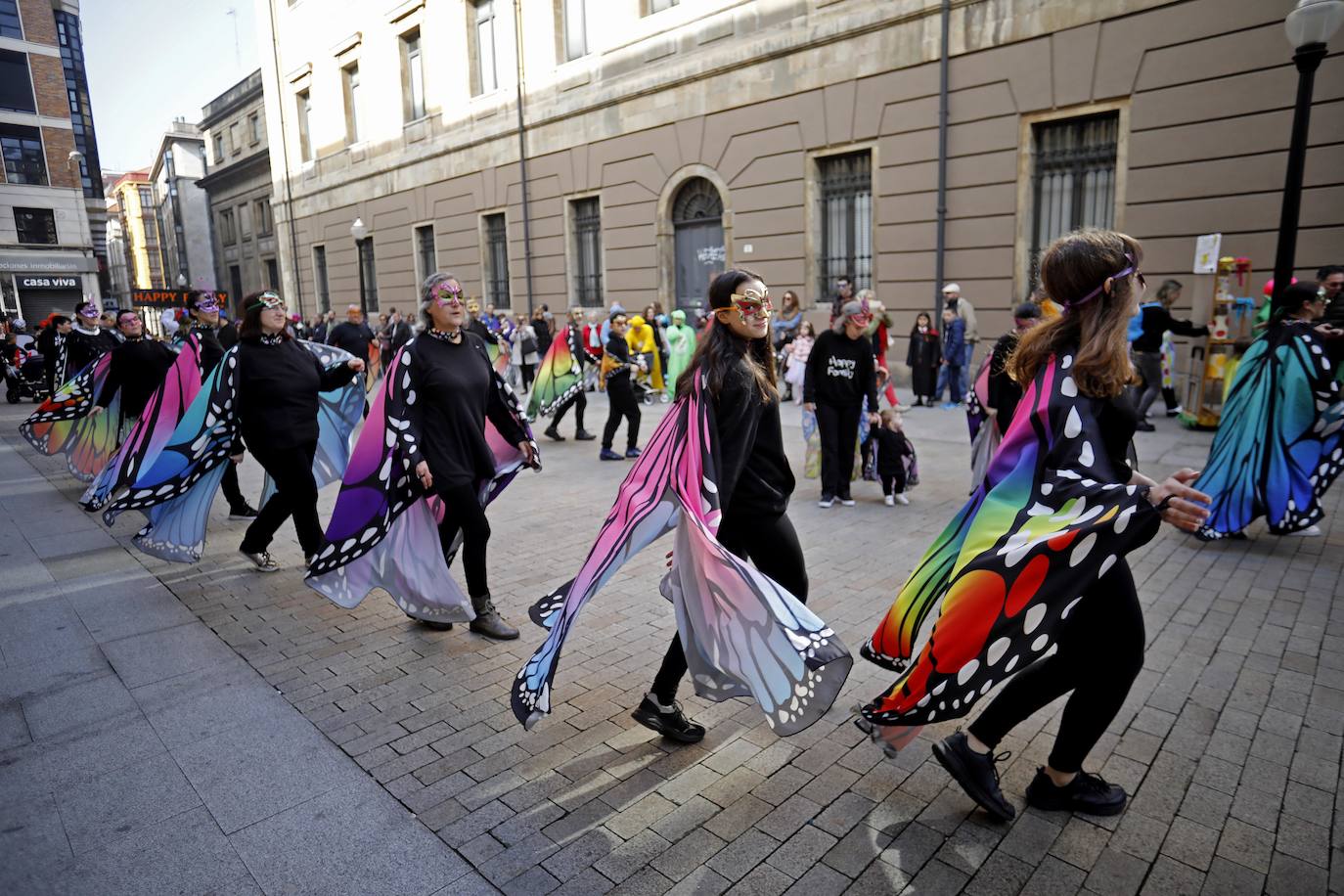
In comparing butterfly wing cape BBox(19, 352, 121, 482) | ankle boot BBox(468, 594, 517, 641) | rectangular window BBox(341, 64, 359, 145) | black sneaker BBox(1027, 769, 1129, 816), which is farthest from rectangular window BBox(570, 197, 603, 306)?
black sneaker BBox(1027, 769, 1129, 816)

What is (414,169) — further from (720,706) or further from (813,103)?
(720,706)

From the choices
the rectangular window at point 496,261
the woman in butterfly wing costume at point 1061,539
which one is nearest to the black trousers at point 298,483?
the woman in butterfly wing costume at point 1061,539

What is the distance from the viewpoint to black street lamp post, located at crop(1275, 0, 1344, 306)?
6867 mm

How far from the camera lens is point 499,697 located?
390cm

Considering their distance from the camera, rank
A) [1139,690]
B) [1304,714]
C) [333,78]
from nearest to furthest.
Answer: [1304,714], [1139,690], [333,78]

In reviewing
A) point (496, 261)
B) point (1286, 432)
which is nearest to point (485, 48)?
point (496, 261)

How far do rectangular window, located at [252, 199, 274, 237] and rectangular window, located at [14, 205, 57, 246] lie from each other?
12726 millimetres

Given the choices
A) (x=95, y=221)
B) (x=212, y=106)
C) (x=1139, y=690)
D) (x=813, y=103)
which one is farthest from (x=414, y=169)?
(x=95, y=221)

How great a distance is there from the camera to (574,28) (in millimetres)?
19016

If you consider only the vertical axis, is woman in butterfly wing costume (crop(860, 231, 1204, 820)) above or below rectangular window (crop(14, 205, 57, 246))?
below

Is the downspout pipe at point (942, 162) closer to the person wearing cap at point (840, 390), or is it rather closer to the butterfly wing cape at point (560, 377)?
the butterfly wing cape at point (560, 377)

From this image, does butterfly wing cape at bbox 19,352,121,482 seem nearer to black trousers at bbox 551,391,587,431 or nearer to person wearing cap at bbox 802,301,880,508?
black trousers at bbox 551,391,587,431

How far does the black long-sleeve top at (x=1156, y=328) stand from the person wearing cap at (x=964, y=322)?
2.86 meters

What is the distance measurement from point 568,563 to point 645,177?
1352cm
